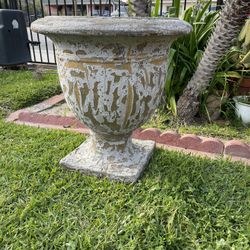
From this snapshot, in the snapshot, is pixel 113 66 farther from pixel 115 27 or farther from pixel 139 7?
pixel 139 7

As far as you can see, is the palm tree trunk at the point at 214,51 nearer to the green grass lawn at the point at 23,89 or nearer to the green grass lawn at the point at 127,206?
the green grass lawn at the point at 127,206

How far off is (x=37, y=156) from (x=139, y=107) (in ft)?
2.91

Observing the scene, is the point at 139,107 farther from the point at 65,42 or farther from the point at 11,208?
the point at 11,208

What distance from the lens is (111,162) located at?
1.75m

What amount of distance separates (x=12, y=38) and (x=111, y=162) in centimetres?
313

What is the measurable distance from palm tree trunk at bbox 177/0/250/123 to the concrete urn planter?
2.60 ft

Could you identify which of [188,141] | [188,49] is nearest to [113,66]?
[188,141]

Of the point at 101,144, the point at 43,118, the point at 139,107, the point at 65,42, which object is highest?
the point at 65,42

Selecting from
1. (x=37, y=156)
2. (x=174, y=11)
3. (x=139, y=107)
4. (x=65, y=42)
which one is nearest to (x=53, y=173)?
(x=37, y=156)

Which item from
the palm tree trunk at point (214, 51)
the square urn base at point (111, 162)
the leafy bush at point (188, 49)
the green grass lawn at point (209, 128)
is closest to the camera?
the square urn base at point (111, 162)

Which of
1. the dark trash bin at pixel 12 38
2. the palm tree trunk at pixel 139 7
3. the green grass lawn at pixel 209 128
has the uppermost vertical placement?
the palm tree trunk at pixel 139 7

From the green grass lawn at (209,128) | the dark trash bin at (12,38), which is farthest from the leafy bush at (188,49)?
the dark trash bin at (12,38)

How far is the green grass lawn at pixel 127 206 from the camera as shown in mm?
1255

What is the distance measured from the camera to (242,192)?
5.14 feet
